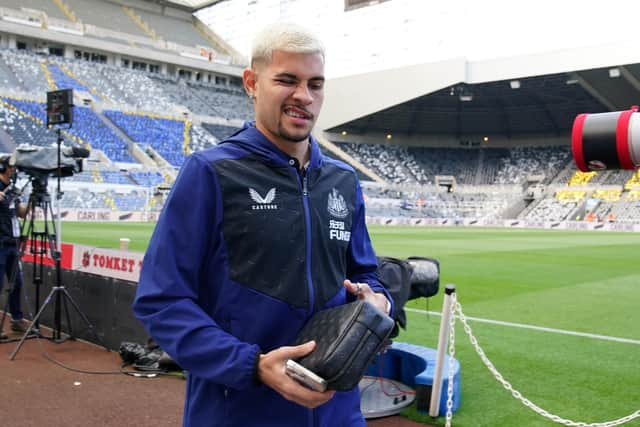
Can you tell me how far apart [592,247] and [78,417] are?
893 inches

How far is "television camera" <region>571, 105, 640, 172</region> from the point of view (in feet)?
7.18

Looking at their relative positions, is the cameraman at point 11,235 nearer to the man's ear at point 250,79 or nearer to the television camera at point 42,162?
the television camera at point 42,162

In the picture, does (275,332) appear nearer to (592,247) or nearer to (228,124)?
(592,247)

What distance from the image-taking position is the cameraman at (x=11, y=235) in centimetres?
755

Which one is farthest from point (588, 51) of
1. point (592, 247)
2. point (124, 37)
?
point (124, 37)

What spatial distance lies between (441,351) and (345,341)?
10.3 ft

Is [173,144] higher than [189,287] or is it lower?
higher

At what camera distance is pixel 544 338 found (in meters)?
7.75

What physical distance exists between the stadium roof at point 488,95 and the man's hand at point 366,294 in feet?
143

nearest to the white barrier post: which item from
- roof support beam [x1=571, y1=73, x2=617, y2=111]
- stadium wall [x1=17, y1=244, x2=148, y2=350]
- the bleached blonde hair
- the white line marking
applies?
the bleached blonde hair

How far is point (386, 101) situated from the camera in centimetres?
5350

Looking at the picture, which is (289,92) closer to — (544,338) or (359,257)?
(359,257)

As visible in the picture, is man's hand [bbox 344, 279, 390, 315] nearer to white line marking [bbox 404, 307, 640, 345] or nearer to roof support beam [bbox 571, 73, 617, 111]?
white line marking [bbox 404, 307, 640, 345]

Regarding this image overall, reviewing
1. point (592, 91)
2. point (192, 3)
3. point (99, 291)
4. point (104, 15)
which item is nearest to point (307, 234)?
point (99, 291)
